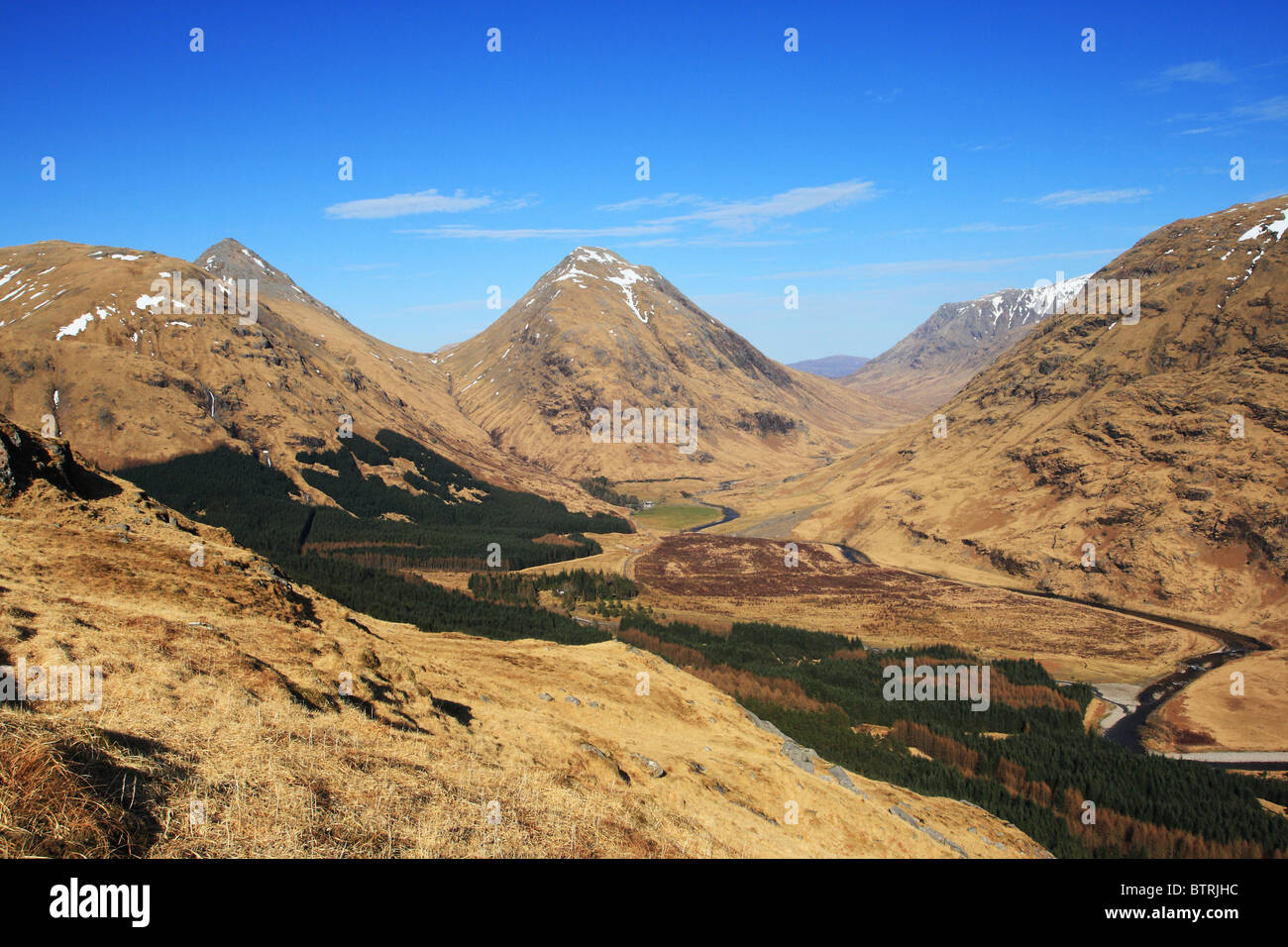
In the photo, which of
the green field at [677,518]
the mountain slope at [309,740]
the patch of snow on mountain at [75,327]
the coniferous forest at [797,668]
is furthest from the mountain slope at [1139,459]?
the patch of snow on mountain at [75,327]

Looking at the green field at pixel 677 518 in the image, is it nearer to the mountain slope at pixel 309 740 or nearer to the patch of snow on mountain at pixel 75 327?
the patch of snow on mountain at pixel 75 327

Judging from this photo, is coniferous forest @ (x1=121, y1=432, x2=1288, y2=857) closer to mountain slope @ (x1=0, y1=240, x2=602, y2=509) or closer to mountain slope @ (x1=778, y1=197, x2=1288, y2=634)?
mountain slope @ (x1=0, y1=240, x2=602, y2=509)

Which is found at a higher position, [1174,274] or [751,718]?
[1174,274]

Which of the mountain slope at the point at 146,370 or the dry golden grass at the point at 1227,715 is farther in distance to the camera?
the mountain slope at the point at 146,370

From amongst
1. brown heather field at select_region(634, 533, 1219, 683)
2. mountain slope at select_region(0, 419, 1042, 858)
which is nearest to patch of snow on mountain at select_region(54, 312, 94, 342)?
brown heather field at select_region(634, 533, 1219, 683)

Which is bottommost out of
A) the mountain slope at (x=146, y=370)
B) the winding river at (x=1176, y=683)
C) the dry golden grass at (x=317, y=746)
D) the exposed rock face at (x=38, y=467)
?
the winding river at (x=1176, y=683)

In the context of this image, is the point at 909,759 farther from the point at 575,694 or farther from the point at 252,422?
the point at 252,422

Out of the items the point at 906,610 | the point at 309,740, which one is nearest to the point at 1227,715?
the point at 906,610

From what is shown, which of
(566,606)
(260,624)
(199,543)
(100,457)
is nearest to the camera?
(260,624)
